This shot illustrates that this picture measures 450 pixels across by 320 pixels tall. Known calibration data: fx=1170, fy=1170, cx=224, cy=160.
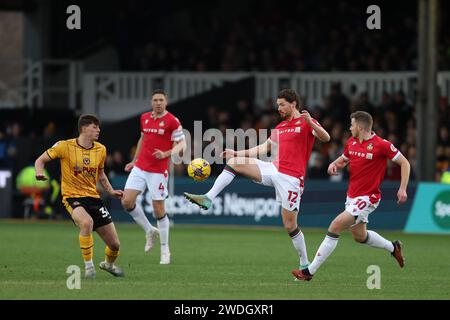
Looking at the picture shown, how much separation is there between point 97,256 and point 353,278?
15.0 feet

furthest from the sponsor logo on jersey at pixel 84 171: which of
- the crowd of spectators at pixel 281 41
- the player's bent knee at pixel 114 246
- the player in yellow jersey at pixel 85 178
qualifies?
the crowd of spectators at pixel 281 41

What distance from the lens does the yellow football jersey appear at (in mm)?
13797

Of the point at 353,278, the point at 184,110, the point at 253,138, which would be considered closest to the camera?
the point at 353,278

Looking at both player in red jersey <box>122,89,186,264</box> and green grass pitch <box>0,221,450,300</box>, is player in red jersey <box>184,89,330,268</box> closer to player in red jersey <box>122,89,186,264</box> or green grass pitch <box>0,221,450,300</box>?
green grass pitch <box>0,221,450,300</box>

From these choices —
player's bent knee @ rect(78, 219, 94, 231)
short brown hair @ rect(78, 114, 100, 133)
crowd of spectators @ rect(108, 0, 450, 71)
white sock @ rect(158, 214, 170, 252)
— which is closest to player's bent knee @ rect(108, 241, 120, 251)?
player's bent knee @ rect(78, 219, 94, 231)

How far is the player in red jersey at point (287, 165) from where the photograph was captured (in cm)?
1422

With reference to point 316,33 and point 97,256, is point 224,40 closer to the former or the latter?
point 316,33

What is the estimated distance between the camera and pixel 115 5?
115 ft

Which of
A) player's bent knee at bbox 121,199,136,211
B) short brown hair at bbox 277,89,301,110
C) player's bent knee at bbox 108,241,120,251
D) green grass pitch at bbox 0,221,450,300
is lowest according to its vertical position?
green grass pitch at bbox 0,221,450,300

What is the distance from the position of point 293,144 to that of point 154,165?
3.30 m

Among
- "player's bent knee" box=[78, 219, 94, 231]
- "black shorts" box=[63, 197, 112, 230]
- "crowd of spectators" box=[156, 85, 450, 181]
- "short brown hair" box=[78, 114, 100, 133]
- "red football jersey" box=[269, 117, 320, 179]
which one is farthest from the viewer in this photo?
"crowd of spectators" box=[156, 85, 450, 181]

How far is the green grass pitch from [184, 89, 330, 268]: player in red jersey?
0.76 meters

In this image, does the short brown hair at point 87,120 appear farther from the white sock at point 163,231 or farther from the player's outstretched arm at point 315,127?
the white sock at point 163,231

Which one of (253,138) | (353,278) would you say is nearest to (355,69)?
(253,138)
